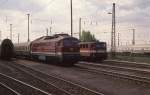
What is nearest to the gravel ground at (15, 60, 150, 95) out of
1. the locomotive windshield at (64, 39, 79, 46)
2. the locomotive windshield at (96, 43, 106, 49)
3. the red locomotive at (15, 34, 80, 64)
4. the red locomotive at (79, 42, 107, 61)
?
the red locomotive at (15, 34, 80, 64)

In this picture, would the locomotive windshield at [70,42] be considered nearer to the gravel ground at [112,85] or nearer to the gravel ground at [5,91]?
the gravel ground at [112,85]

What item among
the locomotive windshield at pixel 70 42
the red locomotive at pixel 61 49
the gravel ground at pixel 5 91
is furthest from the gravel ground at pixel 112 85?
the locomotive windshield at pixel 70 42

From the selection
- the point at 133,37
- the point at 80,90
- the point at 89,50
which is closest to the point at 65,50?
the point at 89,50

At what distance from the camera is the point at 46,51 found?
116 ft

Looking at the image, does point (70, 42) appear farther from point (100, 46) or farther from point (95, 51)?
point (100, 46)

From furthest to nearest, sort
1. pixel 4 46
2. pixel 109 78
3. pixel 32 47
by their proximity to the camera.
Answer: pixel 4 46
pixel 32 47
pixel 109 78

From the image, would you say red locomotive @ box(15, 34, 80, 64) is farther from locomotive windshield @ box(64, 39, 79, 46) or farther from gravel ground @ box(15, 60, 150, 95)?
gravel ground @ box(15, 60, 150, 95)

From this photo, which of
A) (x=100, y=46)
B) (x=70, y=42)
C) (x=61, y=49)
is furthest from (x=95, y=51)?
(x=61, y=49)

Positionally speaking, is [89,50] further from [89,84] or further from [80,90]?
[80,90]


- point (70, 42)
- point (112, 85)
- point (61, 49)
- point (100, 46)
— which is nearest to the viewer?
point (112, 85)

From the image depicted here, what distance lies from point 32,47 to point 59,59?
11523 millimetres

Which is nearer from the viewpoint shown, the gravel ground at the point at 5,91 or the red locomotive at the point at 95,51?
the gravel ground at the point at 5,91

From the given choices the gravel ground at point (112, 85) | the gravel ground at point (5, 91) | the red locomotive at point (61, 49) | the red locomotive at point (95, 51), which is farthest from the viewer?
the red locomotive at point (95, 51)

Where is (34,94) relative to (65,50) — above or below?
below
